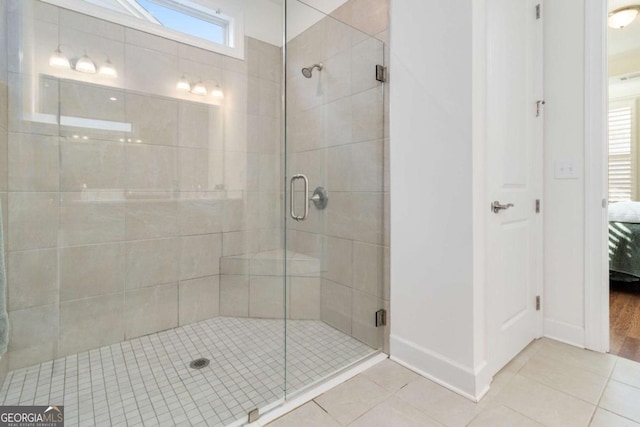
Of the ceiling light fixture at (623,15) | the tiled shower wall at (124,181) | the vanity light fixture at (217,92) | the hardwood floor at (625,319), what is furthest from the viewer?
the ceiling light fixture at (623,15)

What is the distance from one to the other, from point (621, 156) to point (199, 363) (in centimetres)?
640

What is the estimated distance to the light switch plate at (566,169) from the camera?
1.88 m

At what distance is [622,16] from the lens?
9.50 feet

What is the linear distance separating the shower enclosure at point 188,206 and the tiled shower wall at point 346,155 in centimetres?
1

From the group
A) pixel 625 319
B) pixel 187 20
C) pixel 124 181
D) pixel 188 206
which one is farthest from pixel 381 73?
pixel 625 319

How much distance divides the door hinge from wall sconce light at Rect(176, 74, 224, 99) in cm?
198

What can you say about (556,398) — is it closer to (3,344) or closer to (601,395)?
(601,395)

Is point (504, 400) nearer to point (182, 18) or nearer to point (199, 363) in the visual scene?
point (199, 363)

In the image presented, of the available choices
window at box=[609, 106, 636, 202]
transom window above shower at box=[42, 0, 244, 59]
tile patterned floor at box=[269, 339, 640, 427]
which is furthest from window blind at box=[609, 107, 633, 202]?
transom window above shower at box=[42, 0, 244, 59]

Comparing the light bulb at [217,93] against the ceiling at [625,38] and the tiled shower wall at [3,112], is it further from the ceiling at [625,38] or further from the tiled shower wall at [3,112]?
the ceiling at [625,38]

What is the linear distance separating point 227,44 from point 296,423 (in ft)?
8.44

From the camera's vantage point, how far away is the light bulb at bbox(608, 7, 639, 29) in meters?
2.85

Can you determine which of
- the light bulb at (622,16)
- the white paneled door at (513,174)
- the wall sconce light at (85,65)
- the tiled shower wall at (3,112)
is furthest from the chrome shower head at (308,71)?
the light bulb at (622,16)

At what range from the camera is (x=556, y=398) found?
4.62ft
